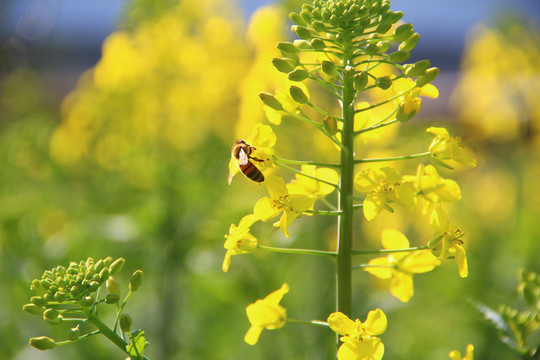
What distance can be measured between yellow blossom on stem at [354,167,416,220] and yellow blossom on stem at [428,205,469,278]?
0.08m

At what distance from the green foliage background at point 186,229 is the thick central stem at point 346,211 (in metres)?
1.70

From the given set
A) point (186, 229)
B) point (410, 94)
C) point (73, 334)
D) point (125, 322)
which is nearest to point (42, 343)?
point (73, 334)

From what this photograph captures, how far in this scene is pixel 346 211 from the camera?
1.29 metres

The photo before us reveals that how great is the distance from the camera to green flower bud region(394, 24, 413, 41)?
1338 mm

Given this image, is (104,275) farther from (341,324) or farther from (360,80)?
(360,80)

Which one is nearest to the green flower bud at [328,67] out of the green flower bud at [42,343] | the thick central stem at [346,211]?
the thick central stem at [346,211]

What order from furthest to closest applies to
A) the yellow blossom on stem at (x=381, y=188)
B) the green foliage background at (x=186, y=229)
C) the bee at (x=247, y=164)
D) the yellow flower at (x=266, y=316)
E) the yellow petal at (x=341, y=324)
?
1. the green foliage background at (x=186, y=229)
2. the bee at (x=247, y=164)
3. the yellow flower at (x=266, y=316)
4. the yellow blossom on stem at (x=381, y=188)
5. the yellow petal at (x=341, y=324)

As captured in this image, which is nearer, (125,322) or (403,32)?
(125,322)

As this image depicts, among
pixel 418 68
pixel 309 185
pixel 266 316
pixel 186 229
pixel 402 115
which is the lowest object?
pixel 186 229

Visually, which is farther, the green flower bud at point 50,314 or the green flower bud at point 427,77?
the green flower bud at point 427,77

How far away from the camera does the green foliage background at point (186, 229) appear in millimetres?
3299

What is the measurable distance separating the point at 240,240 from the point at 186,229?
2.08 meters

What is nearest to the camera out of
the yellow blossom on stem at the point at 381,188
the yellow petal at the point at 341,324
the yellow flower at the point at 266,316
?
the yellow petal at the point at 341,324

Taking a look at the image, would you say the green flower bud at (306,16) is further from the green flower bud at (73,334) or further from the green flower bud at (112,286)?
the green flower bud at (73,334)
